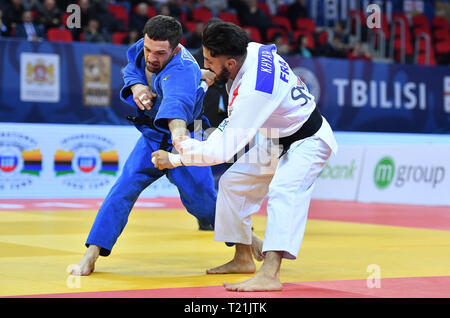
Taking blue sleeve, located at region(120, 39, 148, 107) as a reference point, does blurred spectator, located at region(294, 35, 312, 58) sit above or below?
below

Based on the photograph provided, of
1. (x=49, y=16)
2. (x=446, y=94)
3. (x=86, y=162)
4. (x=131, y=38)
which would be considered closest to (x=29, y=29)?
(x=49, y=16)

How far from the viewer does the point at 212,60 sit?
400cm

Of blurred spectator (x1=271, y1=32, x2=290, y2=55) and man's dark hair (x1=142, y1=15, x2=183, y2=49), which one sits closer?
man's dark hair (x1=142, y1=15, x2=183, y2=49)

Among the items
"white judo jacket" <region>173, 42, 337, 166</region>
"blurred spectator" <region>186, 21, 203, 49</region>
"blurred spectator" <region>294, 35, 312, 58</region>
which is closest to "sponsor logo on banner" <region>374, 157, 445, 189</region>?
"blurred spectator" <region>186, 21, 203, 49</region>

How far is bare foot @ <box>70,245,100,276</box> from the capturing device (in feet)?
14.4

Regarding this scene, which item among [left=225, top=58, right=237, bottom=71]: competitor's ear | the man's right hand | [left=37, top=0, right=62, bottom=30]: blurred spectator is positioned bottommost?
[left=37, top=0, right=62, bottom=30]: blurred spectator

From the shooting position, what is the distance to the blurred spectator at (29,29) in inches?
496

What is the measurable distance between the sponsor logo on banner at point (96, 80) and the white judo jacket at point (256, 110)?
28.1 feet

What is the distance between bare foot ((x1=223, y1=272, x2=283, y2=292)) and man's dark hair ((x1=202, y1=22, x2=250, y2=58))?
121cm

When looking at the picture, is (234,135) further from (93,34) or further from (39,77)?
(93,34)

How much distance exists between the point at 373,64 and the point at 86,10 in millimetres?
5719

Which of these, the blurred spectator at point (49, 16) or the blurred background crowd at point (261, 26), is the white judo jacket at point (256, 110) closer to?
the blurred background crowd at point (261, 26)

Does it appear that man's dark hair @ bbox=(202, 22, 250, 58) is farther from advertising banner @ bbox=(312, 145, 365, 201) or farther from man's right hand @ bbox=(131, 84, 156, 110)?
advertising banner @ bbox=(312, 145, 365, 201)
